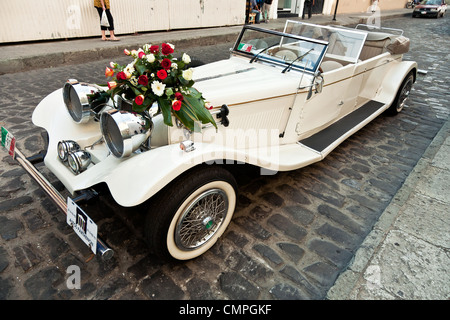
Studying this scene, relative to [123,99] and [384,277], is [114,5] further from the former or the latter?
[384,277]

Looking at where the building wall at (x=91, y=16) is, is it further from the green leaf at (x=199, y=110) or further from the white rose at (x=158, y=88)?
the green leaf at (x=199, y=110)


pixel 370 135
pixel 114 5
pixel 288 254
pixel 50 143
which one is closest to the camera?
pixel 288 254

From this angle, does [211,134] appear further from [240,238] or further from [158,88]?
[240,238]

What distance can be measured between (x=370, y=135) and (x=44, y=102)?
14.1ft

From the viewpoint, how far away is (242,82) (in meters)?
2.77

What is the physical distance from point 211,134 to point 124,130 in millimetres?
732

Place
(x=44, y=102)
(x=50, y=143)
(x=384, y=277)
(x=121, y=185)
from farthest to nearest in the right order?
(x=44, y=102) < (x=50, y=143) < (x=384, y=277) < (x=121, y=185)

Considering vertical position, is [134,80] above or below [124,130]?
A: above

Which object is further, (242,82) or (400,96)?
(400,96)

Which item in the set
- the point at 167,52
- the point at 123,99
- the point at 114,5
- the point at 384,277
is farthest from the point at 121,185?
the point at 114,5

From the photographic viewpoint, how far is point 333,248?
97.0 inches

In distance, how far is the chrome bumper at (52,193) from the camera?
1.80 meters

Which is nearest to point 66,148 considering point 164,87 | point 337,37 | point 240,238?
point 164,87

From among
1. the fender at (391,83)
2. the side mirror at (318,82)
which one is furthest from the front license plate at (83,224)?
the fender at (391,83)
